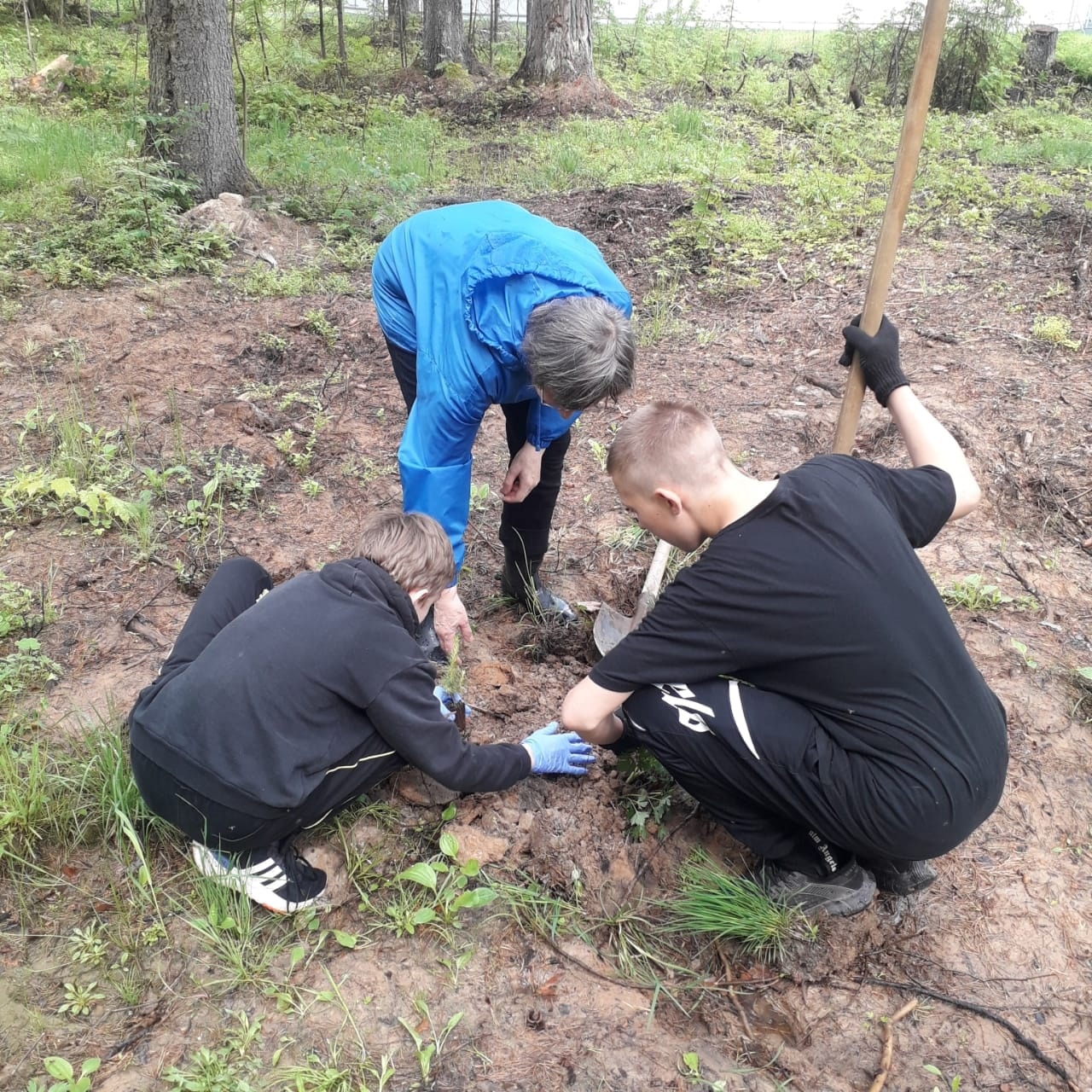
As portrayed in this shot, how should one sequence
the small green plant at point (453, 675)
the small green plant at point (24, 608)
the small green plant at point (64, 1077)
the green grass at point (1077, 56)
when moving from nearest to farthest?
1. the small green plant at point (64, 1077)
2. the small green plant at point (453, 675)
3. the small green plant at point (24, 608)
4. the green grass at point (1077, 56)

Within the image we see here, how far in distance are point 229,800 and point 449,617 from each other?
0.91 metres

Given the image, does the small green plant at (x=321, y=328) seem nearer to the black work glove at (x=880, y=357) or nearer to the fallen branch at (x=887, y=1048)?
the black work glove at (x=880, y=357)

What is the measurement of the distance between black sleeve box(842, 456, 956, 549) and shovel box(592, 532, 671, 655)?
1.09 m

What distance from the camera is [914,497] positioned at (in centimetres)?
200

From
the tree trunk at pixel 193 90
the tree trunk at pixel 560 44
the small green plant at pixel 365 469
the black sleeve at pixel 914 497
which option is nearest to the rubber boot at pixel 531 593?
the small green plant at pixel 365 469

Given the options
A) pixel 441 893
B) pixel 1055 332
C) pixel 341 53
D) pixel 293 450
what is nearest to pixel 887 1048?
pixel 441 893

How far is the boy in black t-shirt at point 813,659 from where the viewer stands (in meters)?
1.80

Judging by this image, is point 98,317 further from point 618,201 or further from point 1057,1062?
point 1057,1062

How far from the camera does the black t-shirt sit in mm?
1786

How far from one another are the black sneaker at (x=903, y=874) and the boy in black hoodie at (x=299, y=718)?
1.07m

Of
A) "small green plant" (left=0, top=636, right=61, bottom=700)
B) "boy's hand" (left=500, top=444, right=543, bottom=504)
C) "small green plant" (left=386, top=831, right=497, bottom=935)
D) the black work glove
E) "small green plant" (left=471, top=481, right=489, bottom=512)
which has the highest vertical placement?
the black work glove

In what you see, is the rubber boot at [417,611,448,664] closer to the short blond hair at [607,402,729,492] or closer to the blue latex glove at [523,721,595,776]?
the blue latex glove at [523,721,595,776]

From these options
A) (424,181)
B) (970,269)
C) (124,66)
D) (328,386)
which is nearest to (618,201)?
(424,181)

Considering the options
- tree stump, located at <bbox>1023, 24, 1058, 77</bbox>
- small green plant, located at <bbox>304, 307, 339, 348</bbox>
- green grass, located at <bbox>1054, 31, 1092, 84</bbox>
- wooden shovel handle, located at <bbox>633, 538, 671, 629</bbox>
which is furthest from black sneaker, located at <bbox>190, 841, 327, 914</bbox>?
green grass, located at <bbox>1054, 31, 1092, 84</bbox>
